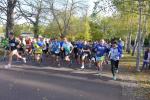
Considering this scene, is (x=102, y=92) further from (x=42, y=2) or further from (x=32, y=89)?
(x=42, y=2)

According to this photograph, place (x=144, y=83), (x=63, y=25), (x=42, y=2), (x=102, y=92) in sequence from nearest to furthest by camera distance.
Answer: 1. (x=102, y=92)
2. (x=144, y=83)
3. (x=42, y=2)
4. (x=63, y=25)

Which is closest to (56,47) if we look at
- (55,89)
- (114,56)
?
(114,56)

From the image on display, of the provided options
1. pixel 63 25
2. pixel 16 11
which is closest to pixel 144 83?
pixel 16 11

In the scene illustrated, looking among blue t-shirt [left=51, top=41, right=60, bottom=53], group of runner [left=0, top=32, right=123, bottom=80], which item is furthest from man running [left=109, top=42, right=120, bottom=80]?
blue t-shirt [left=51, top=41, right=60, bottom=53]

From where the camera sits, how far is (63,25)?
79.1 meters

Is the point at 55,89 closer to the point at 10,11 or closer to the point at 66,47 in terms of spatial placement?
the point at 66,47

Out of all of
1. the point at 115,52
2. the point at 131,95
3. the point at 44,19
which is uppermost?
the point at 44,19

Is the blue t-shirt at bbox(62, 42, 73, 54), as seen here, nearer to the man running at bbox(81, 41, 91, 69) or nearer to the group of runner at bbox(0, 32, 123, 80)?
the group of runner at bbox(0, 32, 123, 80)

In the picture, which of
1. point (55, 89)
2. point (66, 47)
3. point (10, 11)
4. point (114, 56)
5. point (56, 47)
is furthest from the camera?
point (10, 11)

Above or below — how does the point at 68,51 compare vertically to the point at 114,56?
above

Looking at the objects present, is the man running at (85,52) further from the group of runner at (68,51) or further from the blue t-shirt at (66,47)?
the blue t-shirt at (66,47)

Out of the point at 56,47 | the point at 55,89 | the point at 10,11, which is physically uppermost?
the point at 10,11

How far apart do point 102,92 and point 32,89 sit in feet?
8.29

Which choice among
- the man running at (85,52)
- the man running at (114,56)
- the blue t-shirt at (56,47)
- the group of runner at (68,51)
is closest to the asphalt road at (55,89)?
the man running at (114,56)
